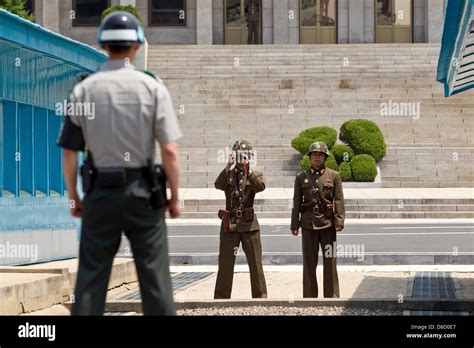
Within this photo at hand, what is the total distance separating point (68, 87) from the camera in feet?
51.5

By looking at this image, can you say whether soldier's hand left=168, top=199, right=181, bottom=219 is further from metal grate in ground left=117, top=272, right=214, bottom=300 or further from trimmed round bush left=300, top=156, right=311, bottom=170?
trimmed round bush left=300, top=156, right=311, bottom=170

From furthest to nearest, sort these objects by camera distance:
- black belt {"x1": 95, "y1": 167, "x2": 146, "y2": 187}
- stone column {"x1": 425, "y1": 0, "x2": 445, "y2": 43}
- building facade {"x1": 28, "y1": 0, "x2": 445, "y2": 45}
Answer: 1. building facade {"x1": 28, "y1": 0, "x2": 445, "y2": 45}
2. stone column {"x1": 425, "y1": 0, "x2": 445, "y2": 43}
3. black belt {"x1": 95, "y1": 167, "x2": 146, "y2": 187}

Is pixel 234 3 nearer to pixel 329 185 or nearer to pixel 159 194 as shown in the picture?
pixel 329 185

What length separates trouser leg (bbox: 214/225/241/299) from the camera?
13680 millimetres

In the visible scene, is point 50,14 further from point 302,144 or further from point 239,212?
point 239,212

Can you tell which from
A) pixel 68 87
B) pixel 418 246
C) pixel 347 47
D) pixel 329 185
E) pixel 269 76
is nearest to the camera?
pixel 329 185

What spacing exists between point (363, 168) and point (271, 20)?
68.6 ft

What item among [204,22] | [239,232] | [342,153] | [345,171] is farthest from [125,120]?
[204,22]

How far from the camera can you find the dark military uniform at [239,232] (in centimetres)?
1352

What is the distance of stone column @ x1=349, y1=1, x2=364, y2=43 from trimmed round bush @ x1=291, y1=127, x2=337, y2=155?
17.3m

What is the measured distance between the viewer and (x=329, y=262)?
43.9ft

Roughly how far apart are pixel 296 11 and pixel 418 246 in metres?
32.6

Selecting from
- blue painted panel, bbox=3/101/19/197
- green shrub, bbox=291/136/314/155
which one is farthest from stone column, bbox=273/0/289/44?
blue painted panel, bbox=3/101/19/197

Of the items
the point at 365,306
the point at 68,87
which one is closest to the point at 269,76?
the point at 68,87
